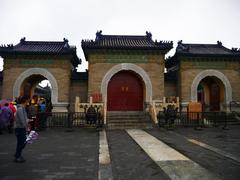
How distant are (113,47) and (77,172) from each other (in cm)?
1115

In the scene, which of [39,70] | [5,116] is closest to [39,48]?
[39,70]

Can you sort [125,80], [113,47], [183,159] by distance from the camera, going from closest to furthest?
1. [183,159]
2. [113,47]
3. [125,80]

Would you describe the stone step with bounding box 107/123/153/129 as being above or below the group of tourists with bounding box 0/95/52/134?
below

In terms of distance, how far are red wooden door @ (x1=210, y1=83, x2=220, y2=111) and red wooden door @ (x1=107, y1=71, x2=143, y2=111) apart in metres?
6.59

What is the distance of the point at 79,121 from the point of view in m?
12.3

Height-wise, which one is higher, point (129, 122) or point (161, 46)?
point (161, 46)

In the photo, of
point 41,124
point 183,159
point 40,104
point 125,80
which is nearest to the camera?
point 183,159

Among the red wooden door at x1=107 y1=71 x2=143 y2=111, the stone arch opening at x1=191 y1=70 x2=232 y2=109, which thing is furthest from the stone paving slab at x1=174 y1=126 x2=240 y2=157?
the red wooden door at x1=107 y1=71 x2=143 y2=111

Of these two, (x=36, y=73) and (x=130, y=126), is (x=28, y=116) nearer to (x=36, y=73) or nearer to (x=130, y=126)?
(x=130, y=126)

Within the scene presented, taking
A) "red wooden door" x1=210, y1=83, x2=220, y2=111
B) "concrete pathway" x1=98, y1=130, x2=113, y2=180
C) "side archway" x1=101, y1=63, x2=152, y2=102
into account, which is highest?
"side archway" x1=101, y1=63, x2=152, y2=102

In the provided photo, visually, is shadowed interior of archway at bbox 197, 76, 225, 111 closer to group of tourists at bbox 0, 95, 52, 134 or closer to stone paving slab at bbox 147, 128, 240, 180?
stone paving slab at bbox 147, 128, 240, 180

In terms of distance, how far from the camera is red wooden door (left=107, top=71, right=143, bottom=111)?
49.0 feet

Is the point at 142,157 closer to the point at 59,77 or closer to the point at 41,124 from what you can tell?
the point at 41,124

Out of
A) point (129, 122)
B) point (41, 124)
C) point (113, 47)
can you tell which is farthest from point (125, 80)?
point (41, 124)
